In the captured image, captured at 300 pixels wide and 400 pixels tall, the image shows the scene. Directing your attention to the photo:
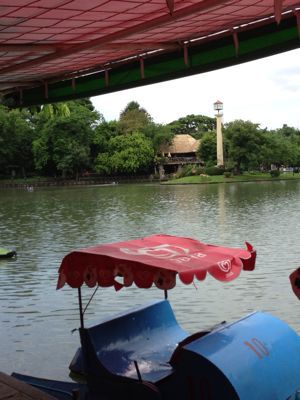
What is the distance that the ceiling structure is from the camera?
4.72m

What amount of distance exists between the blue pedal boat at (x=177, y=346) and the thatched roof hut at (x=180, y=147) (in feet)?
245

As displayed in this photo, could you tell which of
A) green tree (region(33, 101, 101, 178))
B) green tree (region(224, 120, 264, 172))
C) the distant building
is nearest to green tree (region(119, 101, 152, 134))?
the distant building

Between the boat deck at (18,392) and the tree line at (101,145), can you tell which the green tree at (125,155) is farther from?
the boat deck at (18,392)

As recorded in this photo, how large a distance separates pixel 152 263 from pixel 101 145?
7007 centimetres

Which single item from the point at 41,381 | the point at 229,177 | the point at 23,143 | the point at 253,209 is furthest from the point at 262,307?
the point at 23,143

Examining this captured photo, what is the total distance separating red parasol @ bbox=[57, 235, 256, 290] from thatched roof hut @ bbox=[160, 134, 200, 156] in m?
74.7

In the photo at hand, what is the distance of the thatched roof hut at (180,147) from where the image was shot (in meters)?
79.8

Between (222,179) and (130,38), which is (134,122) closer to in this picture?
(222,179)

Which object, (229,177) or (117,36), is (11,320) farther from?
(229,177)

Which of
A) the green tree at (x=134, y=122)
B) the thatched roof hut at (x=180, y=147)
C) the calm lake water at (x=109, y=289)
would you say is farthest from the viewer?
the thatched roof hut at (x=180, y=147)

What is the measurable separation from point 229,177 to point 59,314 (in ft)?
188

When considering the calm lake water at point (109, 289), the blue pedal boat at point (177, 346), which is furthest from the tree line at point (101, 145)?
the blue pedal boat at point (177, 346)

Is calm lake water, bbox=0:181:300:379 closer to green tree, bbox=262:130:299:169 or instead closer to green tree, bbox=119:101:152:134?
green tree, bbox=262:130:299:169

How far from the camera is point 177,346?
4.52 m
